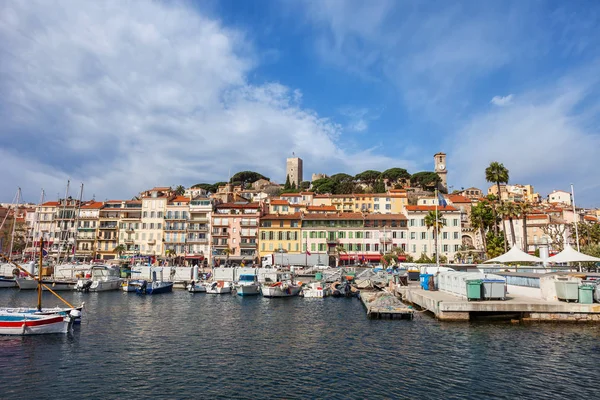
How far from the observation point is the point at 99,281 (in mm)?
57500

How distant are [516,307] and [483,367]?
10.9m

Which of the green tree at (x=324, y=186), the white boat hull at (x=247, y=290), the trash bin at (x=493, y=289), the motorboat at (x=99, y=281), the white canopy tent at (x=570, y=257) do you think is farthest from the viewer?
the green tree at (x=324, y=186)

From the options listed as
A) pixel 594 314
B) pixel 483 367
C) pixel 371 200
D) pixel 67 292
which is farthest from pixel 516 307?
pixel 371 200

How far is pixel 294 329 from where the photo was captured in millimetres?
30094

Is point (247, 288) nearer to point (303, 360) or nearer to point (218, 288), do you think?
point (218, 288)

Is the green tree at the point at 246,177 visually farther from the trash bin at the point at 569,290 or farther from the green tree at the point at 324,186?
the trash bin at the point at 569,290

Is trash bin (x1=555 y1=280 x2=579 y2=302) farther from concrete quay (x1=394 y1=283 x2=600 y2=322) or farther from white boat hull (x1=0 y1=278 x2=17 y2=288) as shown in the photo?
white boat hull (x1=0 y1=278 x2=17 y2=288)

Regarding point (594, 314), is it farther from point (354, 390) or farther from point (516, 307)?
point (354, 390)

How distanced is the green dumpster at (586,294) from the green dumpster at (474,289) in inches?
270

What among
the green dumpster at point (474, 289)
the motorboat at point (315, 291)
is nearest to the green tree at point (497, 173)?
the motorboat at point (315, 291)

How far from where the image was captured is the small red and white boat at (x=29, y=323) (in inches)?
1040

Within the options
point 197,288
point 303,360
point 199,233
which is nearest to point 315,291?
point 197,288

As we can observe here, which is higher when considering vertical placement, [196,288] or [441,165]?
[441,165]

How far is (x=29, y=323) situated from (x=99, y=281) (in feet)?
108
